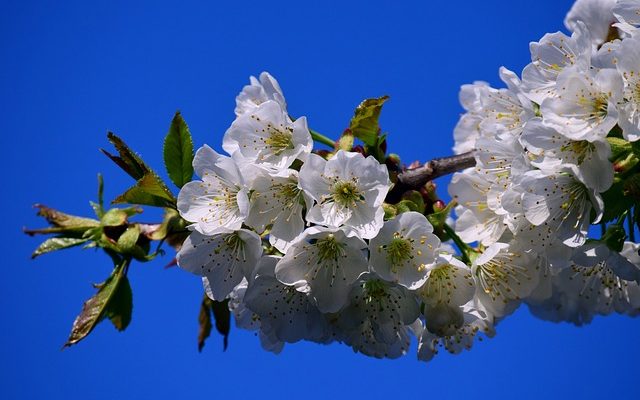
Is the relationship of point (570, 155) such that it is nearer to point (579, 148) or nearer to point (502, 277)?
point (579, 148)

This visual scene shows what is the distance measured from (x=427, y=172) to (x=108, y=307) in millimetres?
1690

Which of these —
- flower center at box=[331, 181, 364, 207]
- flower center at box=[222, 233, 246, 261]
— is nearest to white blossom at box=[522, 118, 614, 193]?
flower center at box=[331, 181, 364, 207]

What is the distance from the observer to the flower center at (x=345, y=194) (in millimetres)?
2514

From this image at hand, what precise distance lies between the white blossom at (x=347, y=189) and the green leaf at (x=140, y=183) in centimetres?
72

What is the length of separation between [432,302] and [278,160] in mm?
849

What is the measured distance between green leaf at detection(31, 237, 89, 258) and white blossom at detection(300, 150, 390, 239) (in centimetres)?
139

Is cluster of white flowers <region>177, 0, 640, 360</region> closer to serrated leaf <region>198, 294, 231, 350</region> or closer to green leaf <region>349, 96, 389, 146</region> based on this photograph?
green leaf <region>349, 96, 389, 146</region>

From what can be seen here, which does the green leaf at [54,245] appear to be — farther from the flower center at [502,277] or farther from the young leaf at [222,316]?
the flower center at [502,277]

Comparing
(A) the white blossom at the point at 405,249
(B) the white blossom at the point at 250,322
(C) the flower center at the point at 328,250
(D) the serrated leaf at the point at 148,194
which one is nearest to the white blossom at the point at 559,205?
(A) the white blossom at the point at 405,249

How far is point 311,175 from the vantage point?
8.27 feet

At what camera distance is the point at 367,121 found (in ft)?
8.73

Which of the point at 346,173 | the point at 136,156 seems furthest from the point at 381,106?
the point at 136,156

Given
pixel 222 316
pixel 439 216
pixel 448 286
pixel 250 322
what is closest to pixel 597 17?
pixel 439 216

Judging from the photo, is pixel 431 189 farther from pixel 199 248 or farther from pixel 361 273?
pixel 199 248
